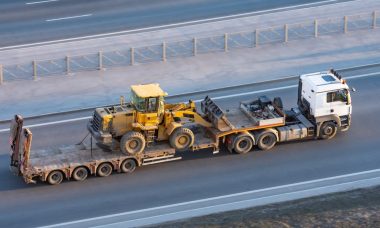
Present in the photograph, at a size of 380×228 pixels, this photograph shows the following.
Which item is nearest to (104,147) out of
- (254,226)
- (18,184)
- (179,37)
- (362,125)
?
(18,184)

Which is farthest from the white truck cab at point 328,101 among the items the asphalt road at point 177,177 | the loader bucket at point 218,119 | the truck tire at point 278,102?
the loader bucket at point 218,119

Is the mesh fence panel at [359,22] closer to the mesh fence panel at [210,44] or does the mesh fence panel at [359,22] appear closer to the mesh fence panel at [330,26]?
the mesh fence panel at [330,26]

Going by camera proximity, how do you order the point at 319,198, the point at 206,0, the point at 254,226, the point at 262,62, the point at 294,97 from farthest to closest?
the point at 206,0 < the point at 262,62 < the point at 294,97 < the point at 319,198 < the point at 254,226

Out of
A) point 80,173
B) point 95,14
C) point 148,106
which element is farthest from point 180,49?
point 80,173

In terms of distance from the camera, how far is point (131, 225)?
39031 millimetres

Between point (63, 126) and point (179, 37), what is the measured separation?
12.4 m

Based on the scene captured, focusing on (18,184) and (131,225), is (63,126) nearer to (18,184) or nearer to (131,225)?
(18,184)

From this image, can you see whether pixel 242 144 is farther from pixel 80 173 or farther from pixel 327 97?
pixel 80 173

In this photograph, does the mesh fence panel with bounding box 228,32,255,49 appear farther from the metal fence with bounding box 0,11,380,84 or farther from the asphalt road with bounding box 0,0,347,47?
the asphalt road with bounding box 0,0,347,47

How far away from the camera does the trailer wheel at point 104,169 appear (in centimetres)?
4257

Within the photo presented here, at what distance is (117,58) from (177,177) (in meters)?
13.6

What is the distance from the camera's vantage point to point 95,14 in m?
61.6

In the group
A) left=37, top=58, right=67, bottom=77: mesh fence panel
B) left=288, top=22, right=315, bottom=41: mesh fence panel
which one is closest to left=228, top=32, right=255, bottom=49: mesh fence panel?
left=288, top=22, right=315, bottom=41: mesh fence panel

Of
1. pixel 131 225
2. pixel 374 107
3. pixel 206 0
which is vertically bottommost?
pixel 131 225
